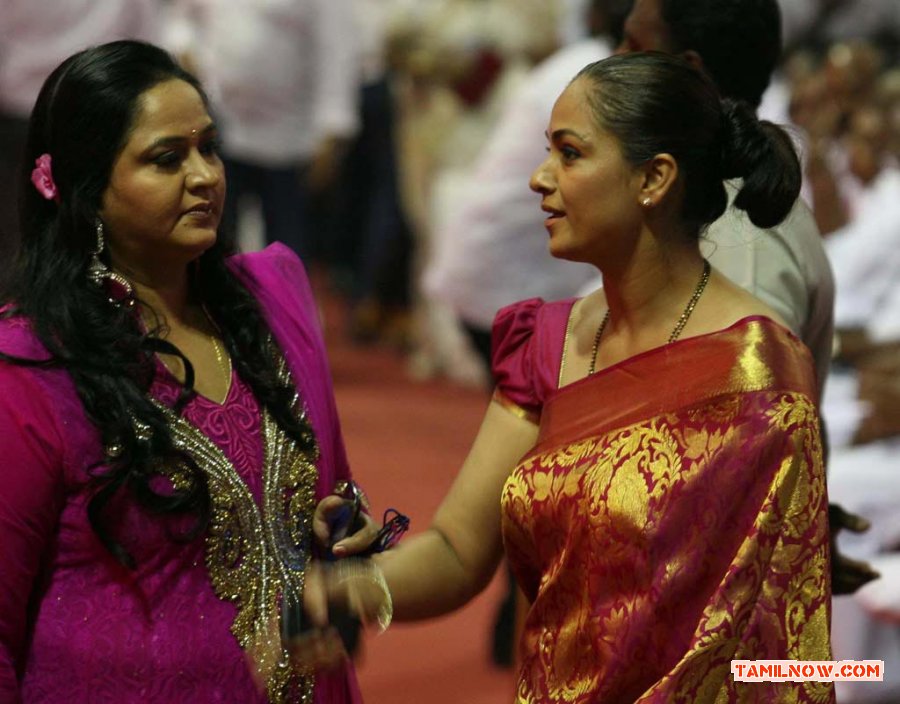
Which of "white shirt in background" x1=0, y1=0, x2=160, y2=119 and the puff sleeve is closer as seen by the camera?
the puff sleeve

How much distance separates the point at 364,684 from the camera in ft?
15.1

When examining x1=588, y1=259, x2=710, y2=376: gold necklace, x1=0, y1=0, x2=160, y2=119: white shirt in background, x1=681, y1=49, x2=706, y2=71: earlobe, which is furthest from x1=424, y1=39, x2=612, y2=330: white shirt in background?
x1=588, y1=259, x2=710, y2=376: gold necklace

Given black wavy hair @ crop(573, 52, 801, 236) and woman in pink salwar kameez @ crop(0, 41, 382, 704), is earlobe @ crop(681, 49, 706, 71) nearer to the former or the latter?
black wavy hair @ crop(573, 52, 801, 236)

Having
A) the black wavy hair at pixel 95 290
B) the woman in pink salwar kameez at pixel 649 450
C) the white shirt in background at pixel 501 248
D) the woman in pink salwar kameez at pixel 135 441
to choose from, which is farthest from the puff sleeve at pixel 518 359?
the white shirt in background at pixel 501 248

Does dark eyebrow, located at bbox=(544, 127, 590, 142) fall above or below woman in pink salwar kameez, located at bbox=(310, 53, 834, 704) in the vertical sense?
above

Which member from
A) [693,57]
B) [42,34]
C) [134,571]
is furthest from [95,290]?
[42,34]

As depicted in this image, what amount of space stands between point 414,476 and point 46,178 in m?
4.11

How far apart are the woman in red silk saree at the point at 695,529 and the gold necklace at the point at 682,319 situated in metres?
0.04

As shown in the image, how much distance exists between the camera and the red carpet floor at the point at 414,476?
4.62 metres

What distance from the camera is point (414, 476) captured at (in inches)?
258

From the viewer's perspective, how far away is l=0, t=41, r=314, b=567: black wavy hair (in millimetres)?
2426

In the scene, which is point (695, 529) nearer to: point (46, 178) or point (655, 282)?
point (655, 282)

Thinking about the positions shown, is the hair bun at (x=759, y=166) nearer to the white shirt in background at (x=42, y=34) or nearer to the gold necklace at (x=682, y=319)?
the gold necklace at (x=682, y=319)

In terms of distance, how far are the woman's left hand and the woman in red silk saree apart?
27 centimetres
